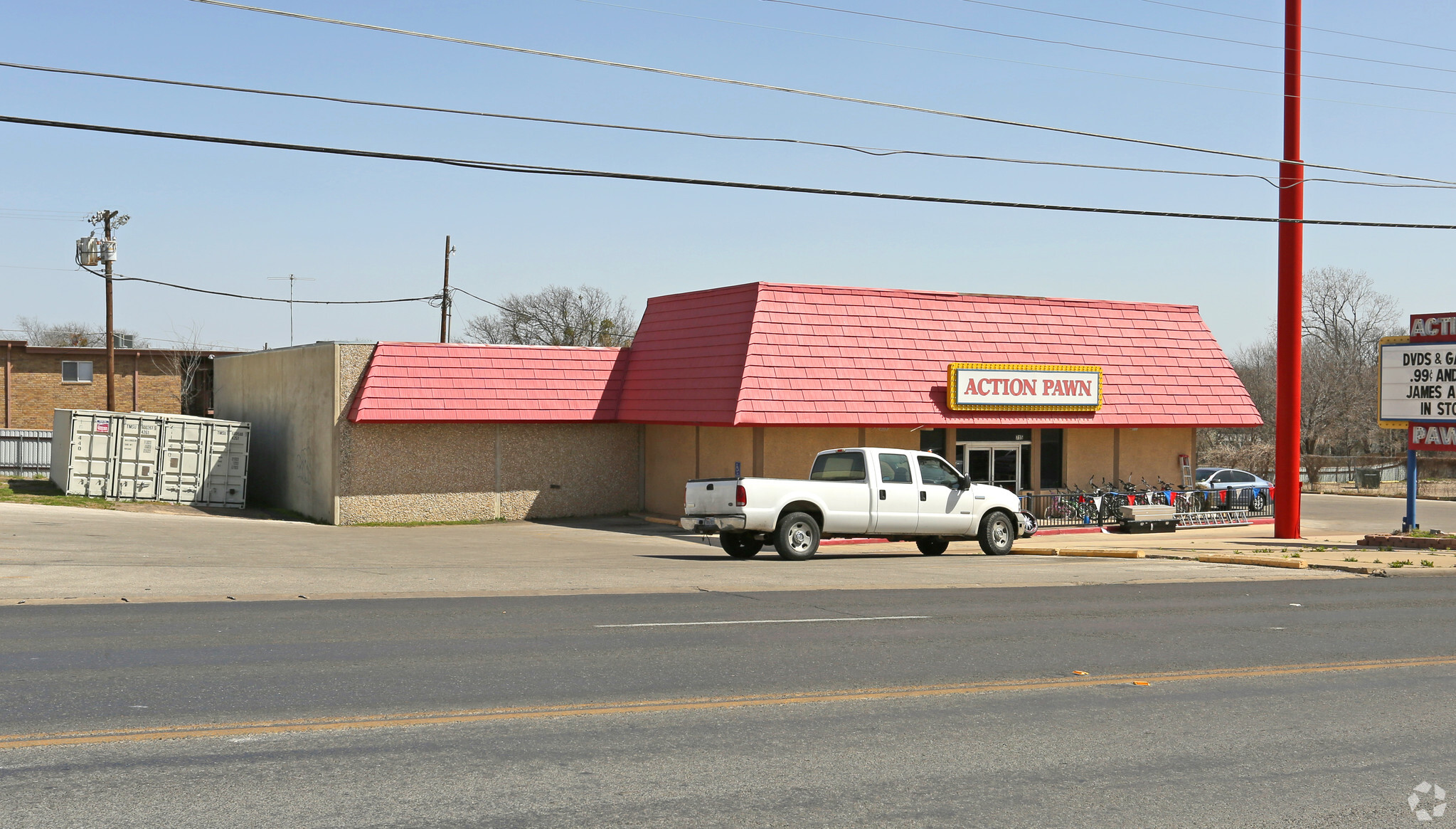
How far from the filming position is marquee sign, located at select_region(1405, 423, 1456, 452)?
2434 cm

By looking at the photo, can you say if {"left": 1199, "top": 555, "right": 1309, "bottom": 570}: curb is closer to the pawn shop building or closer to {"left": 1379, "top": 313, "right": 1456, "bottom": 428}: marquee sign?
{"left": 1379, "top": 313, "right": 1456, "bottom": 428}: marquee sign

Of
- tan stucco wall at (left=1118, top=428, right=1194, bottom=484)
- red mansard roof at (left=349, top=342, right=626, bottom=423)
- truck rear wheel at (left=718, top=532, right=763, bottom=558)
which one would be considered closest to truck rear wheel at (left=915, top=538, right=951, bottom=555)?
truck rear wheel at (left=718, top=532, right=763, bottom=558)

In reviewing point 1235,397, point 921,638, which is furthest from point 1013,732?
point 1235,397

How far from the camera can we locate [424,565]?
18.8 m

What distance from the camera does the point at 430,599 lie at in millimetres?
14172

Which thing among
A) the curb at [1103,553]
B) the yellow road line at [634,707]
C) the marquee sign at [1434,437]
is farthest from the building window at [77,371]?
the yellow road line at [634,707]

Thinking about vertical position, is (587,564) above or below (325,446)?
below

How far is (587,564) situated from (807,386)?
1011 cm

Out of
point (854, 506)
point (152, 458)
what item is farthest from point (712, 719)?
point (152, 458)

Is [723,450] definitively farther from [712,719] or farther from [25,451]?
[25,451]

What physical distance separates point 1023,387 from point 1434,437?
9.05 m

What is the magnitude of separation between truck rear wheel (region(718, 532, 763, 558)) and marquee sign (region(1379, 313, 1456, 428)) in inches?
532

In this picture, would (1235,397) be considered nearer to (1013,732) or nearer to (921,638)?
(921,638)

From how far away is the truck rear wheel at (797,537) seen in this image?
20.6m
